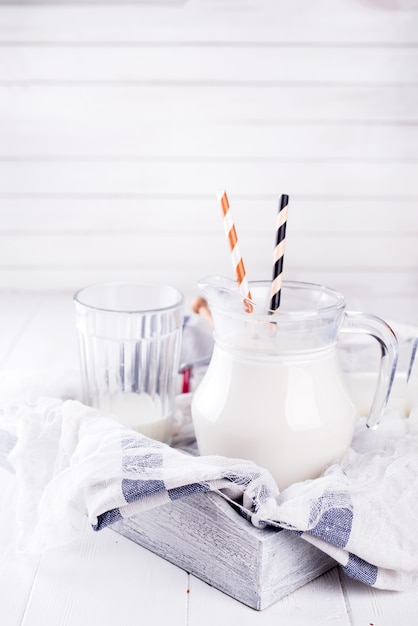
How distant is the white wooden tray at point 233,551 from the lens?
28.7 inches

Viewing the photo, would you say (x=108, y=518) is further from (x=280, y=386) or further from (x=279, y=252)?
(x=279, y=252)

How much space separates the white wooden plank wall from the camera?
6.75ft

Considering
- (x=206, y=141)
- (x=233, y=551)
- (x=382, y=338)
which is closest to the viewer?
(x=233, y=551)

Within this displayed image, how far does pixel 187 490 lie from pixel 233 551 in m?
0.07

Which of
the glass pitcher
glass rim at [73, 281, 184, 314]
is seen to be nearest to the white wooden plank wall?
glass rim at [73, 281, 184, 314]

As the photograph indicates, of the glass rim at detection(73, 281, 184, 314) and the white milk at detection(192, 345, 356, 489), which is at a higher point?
the glass rim at detection(73, 281, 184, 314)

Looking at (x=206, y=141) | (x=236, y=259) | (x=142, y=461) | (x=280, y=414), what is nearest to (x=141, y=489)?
(x=142, y=461)

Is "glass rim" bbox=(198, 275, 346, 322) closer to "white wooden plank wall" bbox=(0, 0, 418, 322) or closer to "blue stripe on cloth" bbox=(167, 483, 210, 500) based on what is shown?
"blue stripe on cloth" bbox=(167, 483, 210, 500)

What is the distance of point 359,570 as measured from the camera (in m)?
0.75

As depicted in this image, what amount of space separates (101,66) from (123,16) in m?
0.14

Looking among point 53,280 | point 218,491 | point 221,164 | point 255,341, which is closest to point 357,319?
point 255,341

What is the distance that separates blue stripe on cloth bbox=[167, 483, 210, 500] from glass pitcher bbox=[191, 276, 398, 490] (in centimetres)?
9

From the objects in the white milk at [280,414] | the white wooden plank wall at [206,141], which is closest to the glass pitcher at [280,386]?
the white milk at [280,414]

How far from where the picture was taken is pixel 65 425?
894 mm
